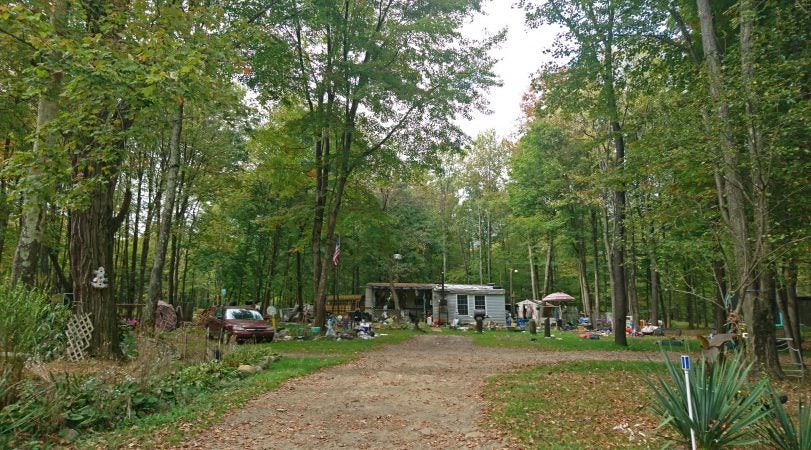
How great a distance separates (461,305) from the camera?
2853cm

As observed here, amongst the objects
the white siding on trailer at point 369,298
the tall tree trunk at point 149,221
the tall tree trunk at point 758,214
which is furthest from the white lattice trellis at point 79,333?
the white siding on trailer at point 369,298

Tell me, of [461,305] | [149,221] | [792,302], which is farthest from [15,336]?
[461,305]

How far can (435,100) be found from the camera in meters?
16.2

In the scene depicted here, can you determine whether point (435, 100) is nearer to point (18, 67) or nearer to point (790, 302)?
point (18, 67)

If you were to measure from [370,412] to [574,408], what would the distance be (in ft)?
8.95

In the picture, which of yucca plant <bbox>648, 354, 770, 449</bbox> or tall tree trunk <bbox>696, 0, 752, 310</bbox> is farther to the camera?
tall tree trunk <bbox>696, 0, 752, 310</bbox>

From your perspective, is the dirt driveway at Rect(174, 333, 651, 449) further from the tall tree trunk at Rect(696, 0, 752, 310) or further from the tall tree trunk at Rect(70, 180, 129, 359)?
the tall tree trunk at Rect(696, 0, 752, 310)

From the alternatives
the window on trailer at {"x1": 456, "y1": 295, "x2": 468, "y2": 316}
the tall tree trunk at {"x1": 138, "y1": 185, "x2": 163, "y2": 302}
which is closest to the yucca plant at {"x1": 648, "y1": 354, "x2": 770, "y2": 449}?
the tall tree trunk at {"x1": 138, "y1": 185, "x2": 163, "y2": 302}

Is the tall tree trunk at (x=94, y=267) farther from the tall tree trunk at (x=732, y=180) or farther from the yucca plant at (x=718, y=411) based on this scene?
the tall tree trunk at (x=732, y=180)

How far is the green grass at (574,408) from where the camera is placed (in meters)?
4.77

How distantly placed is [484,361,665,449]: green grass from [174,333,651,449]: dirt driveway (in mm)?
311

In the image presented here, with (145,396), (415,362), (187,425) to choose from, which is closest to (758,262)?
(415,362)

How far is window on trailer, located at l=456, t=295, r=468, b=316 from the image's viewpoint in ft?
93.2

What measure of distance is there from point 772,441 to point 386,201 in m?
26.8
